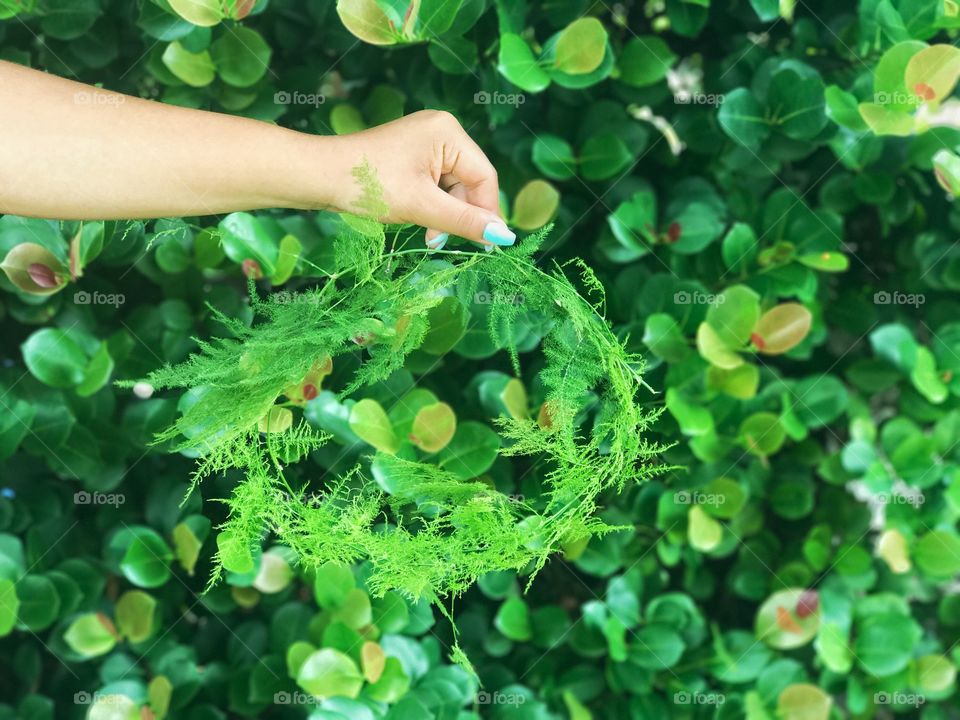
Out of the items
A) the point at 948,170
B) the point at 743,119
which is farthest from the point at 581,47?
the point at 948,170

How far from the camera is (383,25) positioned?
794 mm

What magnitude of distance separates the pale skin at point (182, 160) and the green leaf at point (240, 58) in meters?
0.18

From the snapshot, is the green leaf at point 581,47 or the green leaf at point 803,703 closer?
the green leaf at point 581,47

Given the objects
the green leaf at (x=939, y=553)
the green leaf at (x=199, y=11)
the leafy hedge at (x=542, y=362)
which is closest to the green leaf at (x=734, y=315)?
the leafy hedge at (x=542, y=362)

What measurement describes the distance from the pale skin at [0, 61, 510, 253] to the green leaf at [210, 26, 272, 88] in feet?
0.58

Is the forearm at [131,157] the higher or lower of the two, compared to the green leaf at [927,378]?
higher

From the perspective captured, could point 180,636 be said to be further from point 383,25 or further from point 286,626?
point 383,25

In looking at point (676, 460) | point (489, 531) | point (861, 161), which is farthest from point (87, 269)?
point (861, 161)

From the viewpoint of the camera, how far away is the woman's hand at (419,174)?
68 centimetres

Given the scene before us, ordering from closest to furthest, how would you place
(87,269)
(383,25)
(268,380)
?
1. (268,380)
2. (383,25)
3. (87,269)

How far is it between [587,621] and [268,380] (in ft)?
1.74

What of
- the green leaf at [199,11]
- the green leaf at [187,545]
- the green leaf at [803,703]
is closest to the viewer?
the green leaf at [199,11]

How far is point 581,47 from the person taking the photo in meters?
0.83

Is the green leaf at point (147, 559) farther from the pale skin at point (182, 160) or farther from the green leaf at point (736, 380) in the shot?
the green leaf at point (736, 380)
